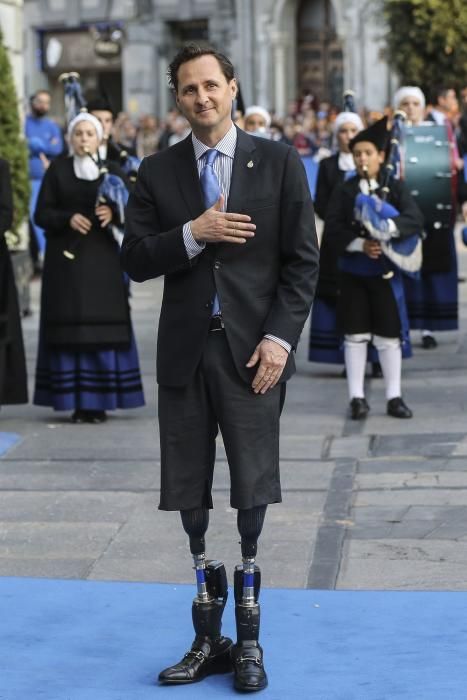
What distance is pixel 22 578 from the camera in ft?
18.7

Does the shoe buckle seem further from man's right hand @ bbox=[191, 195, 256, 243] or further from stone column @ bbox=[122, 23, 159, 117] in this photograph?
stone column @ bbox=[122, 23, 159, 117]

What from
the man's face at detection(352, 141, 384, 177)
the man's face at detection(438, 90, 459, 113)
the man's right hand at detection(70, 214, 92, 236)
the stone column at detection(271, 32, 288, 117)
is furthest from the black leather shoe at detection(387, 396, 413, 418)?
the stone column at detection(271, 32, 288, 117)

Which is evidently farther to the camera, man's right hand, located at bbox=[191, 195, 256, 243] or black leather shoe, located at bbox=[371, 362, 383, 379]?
black leather shoe, located at bbox=[371, 362, 383, 379]

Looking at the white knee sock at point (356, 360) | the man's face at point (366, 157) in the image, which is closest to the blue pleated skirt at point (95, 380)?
the white knee sock at point (356, 360)

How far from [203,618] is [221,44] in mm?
33223

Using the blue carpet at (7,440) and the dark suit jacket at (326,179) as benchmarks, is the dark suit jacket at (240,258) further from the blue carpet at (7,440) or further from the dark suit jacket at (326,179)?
the dark suit jacket at (326,179)

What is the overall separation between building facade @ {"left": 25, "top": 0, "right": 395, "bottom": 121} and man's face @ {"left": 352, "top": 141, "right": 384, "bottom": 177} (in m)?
25.1

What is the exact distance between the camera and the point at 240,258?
451 cm

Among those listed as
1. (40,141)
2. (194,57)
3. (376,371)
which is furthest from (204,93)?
(40,141)

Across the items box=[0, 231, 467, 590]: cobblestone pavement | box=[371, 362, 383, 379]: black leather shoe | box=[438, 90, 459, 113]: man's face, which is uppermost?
box=[438, 90, 459, 113]: man's face

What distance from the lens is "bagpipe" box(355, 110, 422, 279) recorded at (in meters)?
8.37

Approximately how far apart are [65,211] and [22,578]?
10.8ft

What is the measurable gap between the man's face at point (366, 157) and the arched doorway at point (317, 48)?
28.1m

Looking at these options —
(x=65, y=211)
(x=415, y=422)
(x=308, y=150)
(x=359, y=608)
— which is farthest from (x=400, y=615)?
(x=308, y=150)
